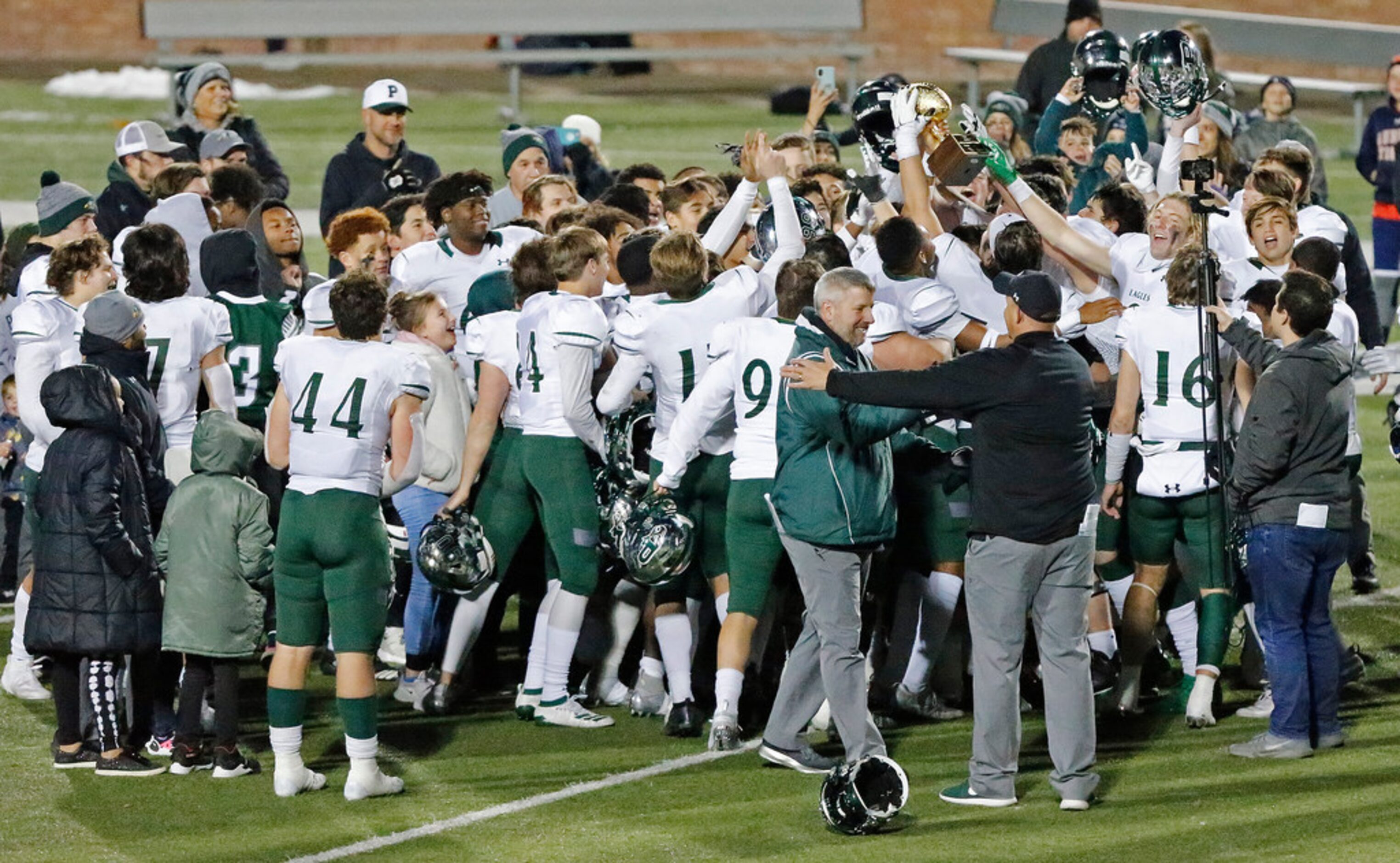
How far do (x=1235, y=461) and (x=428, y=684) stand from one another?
321cm

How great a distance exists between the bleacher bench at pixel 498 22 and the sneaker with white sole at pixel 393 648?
13.9 meters

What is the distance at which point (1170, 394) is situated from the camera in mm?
7820

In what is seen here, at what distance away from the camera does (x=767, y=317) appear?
25.1 ft

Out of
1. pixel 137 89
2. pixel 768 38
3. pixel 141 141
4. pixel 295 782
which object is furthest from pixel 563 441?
pixel 768 38

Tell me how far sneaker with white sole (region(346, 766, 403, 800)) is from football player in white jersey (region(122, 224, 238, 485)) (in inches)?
60.6

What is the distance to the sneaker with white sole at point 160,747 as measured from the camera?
769 centimetres

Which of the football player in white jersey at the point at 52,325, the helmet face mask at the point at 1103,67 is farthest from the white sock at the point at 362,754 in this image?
the helmet face mask at the point at 1103,67

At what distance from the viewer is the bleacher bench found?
22.3m

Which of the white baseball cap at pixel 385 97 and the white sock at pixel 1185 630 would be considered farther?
the white baseball cap at pixel 385 97

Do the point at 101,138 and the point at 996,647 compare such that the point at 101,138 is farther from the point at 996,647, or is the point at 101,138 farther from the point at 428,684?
the point at 996,647

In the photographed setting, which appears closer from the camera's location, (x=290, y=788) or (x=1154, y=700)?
(x=290, y=788)

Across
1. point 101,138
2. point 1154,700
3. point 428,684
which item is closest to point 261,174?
point 428,684

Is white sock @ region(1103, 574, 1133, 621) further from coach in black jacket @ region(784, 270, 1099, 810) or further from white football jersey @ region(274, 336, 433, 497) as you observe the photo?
white football jersey @ region(274, 336, 433, 497)

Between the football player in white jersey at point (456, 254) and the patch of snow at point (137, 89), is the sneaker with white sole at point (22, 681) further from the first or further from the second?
the patch of snow at point (137, 89)
